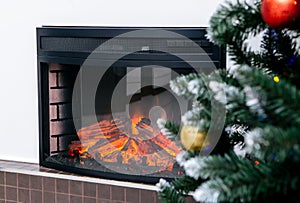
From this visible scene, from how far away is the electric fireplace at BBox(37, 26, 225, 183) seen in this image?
203 cm

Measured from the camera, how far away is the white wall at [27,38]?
2.18 m

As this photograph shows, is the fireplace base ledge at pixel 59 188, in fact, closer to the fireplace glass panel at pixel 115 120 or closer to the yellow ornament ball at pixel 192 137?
the fireplace glass panel at pixel 115 120

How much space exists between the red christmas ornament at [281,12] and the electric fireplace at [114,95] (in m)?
0.96

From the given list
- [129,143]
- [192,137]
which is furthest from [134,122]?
[192,137]

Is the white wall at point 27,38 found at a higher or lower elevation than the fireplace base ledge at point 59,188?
higher

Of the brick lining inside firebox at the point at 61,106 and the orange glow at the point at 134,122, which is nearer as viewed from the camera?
the orange glow at the point at 134,122

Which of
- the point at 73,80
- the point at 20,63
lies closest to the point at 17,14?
the point at 20,63

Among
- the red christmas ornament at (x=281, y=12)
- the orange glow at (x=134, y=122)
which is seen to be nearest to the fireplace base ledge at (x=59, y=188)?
the orange glow at (x=134, y=122)

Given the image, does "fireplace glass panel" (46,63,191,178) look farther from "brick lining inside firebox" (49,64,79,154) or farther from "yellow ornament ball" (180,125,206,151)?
"yellow ornament ball" (180,125,206,151)

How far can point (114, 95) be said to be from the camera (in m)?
2.27

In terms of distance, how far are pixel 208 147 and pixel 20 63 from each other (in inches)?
60.6

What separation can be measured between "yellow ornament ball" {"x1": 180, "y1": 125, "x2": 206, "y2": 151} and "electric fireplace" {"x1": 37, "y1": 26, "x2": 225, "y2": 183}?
960 millimetres

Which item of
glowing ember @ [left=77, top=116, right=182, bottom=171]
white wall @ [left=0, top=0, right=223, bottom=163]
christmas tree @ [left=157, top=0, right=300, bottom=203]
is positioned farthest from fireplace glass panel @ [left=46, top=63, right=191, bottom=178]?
christmas tree @ [left=157, top=0, right=300, bottom=203]

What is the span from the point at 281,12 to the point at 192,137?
0.26m
